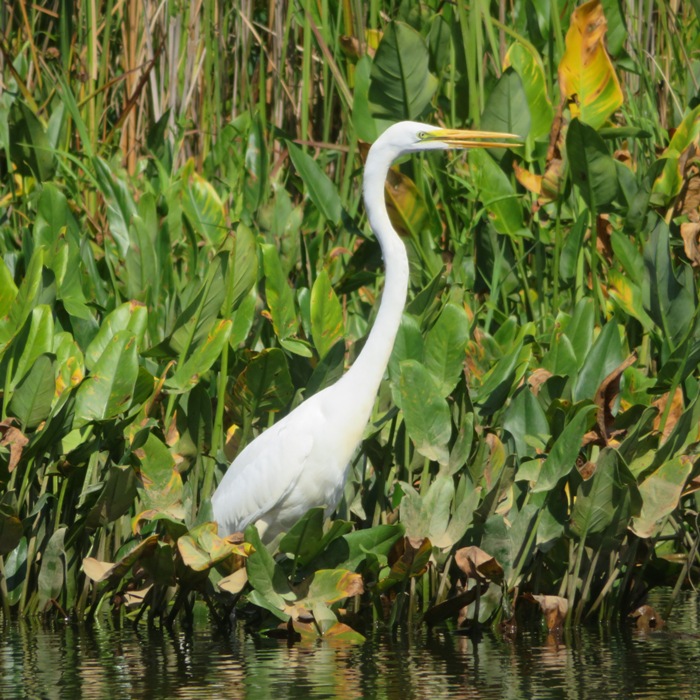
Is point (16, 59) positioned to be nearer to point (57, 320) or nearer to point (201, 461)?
point (57, 320)

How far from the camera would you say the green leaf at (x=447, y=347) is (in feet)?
10.4

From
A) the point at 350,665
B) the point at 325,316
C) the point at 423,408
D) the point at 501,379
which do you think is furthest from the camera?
the point at 325,316

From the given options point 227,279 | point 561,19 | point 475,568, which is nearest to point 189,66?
point 561,19

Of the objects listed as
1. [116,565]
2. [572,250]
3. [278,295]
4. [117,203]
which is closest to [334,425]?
[278,295]

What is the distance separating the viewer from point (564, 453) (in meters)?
2.97

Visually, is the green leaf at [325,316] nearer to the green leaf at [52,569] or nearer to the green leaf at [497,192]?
the green leaf at [497,192]

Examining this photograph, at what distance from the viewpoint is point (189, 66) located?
15.9ft

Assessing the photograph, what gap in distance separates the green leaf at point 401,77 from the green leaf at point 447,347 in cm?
90

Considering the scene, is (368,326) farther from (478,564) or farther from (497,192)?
(478,564)

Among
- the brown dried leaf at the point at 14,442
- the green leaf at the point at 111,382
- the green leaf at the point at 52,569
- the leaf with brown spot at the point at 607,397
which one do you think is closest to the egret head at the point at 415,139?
the leaf with brown spot at the point at 607,397

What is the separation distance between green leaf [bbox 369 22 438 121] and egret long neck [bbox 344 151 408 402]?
53cm

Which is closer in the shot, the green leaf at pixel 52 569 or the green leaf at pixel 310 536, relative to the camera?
the green leaf at pixel 310 536

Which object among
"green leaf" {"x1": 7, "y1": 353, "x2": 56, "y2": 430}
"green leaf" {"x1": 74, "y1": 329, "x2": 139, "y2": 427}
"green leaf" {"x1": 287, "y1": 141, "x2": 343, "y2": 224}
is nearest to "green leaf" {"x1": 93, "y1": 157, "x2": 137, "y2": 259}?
"green leaf" {"x1": 287, "y1": 141, "x2": 343, "y2": 224}

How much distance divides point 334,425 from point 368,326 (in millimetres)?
717
